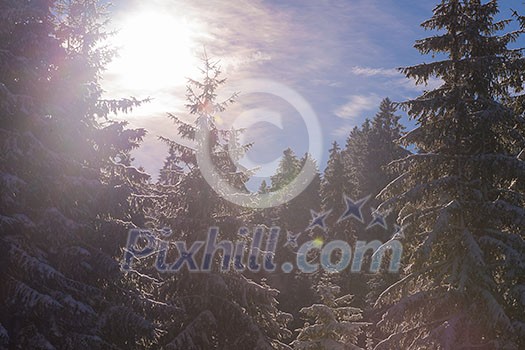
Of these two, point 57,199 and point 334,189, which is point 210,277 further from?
point 334,189

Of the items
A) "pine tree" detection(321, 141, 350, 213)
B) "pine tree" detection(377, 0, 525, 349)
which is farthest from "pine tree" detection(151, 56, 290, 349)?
"pine tree" detection(321, 141, 350, 213)

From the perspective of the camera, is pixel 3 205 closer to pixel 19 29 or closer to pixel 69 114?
pixel 69 114

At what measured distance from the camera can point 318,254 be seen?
135 feet

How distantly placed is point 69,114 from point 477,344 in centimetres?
1244

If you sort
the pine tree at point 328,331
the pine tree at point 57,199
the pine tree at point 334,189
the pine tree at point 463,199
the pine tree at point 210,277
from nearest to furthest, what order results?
the pine tree at point 57,199
the pine tree at point 463,199
the pine tree at point 210,277
the pine tree at point 328,331
the pine tree at point 334,189

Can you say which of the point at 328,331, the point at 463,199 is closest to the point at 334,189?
the point at 328,331

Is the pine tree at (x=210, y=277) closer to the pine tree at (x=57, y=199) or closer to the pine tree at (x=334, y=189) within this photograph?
the pine tree at (x=57, y=199)

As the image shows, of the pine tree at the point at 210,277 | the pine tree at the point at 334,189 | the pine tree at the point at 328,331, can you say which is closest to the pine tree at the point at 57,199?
the pine tree at the point at 210,277

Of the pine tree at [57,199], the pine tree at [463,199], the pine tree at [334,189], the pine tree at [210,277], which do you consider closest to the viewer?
the pine tree at [57,199]

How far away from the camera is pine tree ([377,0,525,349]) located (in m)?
12.9

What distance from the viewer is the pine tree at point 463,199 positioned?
1286cm

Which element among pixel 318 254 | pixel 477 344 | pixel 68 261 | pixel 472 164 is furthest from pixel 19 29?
pixel 318 254

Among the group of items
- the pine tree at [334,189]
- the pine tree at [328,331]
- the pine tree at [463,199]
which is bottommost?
the pine tree at [328,331]

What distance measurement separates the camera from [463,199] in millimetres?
13906
